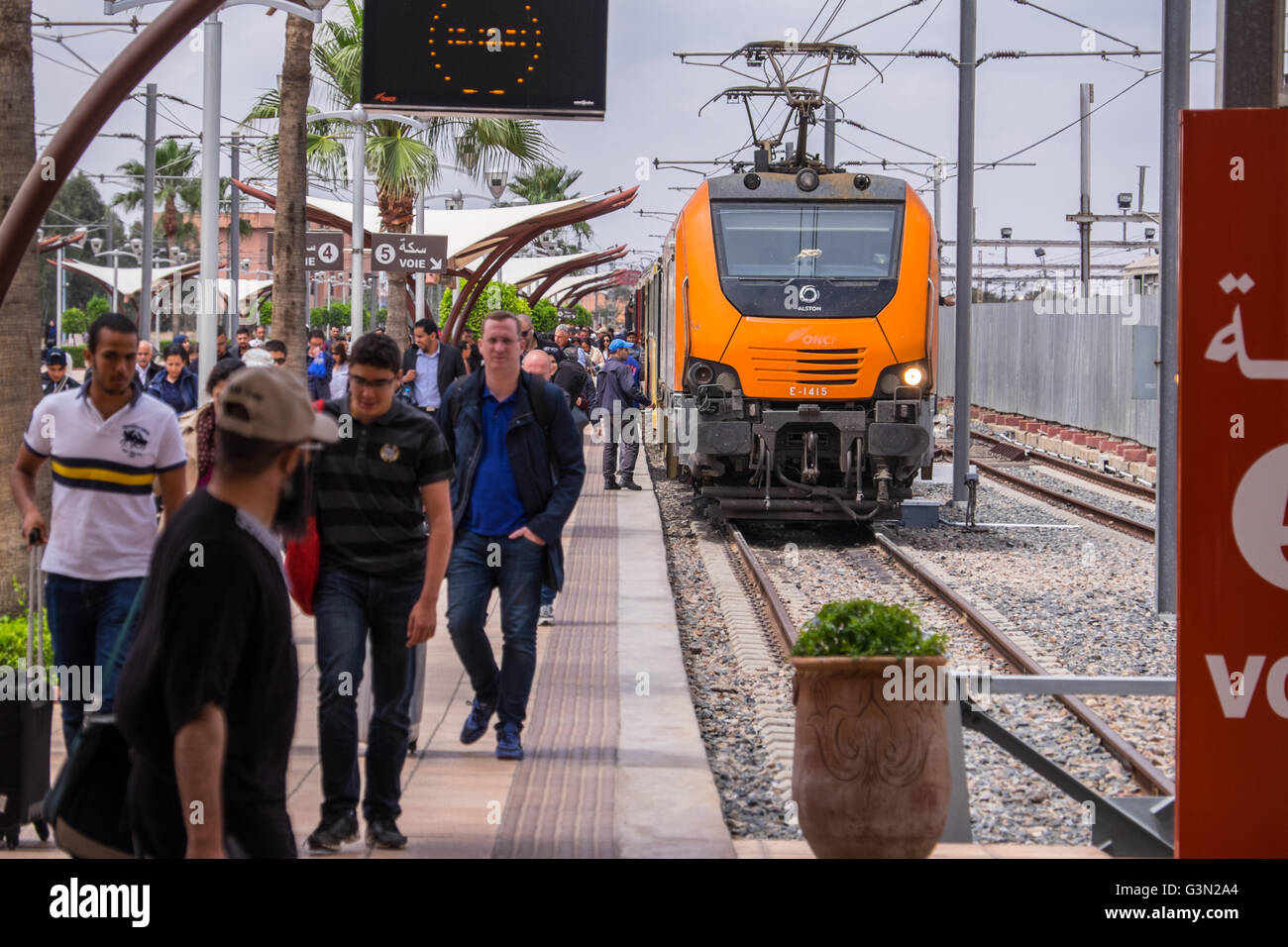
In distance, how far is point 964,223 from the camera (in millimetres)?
20281

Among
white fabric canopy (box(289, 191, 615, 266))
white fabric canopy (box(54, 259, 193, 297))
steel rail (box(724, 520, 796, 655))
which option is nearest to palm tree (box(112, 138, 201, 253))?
white fabric canopy (box(54, 259, 193, 297))

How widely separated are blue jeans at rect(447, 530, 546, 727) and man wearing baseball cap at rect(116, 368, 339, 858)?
3992 mm

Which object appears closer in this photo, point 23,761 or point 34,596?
point 23,761

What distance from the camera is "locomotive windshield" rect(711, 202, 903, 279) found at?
1680cm

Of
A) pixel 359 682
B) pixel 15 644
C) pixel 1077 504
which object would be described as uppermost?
pixel 359 682

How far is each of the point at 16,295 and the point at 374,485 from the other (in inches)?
167

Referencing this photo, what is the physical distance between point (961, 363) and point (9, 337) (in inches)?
503

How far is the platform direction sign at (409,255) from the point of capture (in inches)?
920

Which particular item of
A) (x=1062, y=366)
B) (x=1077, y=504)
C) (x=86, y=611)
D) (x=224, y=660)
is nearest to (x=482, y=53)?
(x=86, y=611)

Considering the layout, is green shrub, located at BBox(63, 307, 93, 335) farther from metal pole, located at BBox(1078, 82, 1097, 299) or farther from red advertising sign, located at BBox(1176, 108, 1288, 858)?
red advertising sign, located at BBox(1176, 108, 1288, 858)

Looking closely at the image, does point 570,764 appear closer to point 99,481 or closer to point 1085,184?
point 99,481

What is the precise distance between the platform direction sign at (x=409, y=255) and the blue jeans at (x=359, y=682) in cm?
1732
